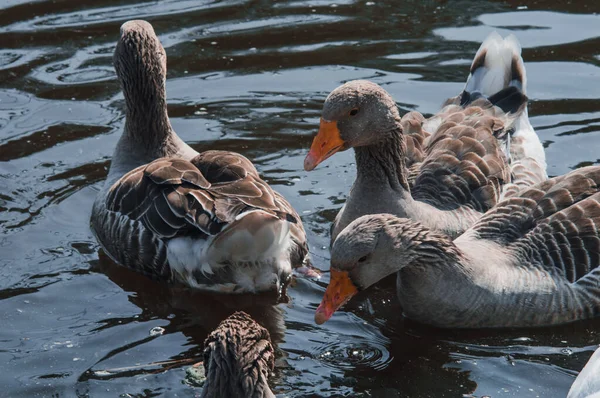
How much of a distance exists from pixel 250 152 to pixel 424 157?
1.96 metres

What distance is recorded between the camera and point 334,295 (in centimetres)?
764

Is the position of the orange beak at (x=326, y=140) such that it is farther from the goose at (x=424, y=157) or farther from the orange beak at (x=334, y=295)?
the orange beak at (x=334, y=295)

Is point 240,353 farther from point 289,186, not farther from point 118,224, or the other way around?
point 289,186

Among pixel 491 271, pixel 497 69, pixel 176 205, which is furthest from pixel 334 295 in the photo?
A: pixel 497 69

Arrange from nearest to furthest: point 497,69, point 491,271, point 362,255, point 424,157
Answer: point 362,255, point 491,271, point 424,157, point 497,69

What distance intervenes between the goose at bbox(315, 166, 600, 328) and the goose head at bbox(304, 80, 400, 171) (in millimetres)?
1337

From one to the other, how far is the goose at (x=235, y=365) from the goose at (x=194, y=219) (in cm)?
186

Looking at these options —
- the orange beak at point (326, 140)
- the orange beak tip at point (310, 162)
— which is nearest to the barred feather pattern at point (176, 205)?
the orange beak tip at point (310, 162)

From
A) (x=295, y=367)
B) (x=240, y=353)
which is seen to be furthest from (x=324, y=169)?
(x=240, y=353)

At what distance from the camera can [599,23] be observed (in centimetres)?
1360

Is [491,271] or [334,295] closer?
[334,295]

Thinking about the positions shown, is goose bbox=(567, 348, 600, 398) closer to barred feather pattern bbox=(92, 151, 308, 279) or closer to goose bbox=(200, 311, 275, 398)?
goose bbox=(200, 311, 275, 398)

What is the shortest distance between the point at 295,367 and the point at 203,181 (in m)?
1.98

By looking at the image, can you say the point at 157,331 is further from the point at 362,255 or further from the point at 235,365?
the point at 235,365
